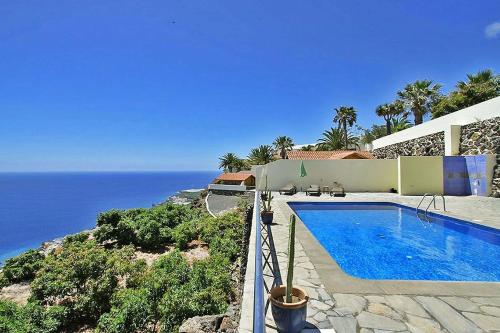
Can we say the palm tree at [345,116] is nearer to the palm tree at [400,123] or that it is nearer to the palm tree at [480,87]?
the palm tree at [400,123]

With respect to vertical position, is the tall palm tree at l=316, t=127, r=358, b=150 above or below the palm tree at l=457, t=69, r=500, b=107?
below

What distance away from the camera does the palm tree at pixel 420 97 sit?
2753cm

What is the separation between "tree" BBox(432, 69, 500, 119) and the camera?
22923mm

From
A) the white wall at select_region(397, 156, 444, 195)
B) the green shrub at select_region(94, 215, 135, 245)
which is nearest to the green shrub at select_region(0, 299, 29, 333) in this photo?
the green shrub at select_region(94, 215, 135, 245)

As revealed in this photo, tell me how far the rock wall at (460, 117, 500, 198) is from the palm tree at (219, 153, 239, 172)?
40993 millimetres

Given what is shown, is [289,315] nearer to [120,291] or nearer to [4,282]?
[120,291]

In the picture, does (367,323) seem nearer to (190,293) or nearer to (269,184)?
(190,293)

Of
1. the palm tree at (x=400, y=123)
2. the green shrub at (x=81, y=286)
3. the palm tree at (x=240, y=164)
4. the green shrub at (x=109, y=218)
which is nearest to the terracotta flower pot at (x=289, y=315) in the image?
the green shrub at (x=81, y=286)

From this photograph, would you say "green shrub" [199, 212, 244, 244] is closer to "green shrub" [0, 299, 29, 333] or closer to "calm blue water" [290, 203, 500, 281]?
"calm blue water" [290, 203, 500, 281]

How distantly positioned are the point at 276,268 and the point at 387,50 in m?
18.7

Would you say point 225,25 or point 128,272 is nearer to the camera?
→ point 128,272

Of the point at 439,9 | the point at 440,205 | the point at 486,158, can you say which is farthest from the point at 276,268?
the point at 486,158

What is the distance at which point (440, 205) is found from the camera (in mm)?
12734

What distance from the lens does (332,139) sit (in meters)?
38.5
